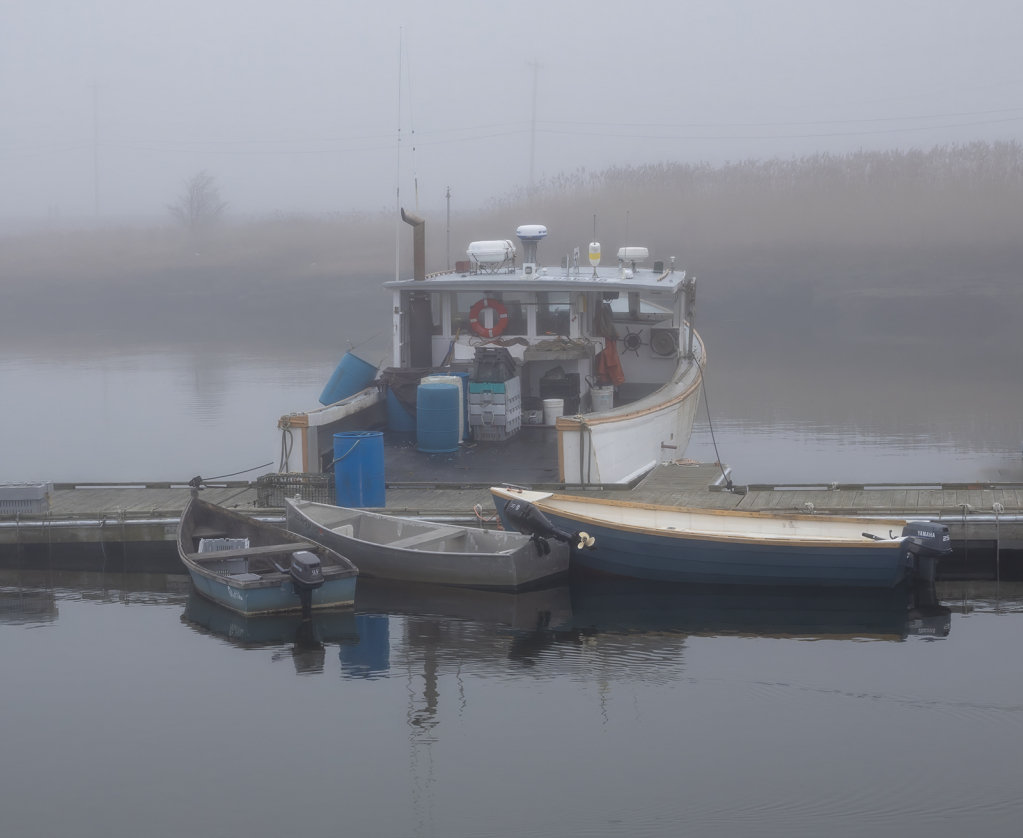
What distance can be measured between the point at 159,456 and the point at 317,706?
48.8 feet

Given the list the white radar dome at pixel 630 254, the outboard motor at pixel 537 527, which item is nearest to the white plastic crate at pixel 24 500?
the outboard motor at pixel 537 527

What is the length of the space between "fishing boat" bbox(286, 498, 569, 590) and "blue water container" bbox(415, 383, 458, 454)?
2325 millimetres

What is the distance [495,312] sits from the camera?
14305 mm

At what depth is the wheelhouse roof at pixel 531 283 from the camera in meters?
13.7

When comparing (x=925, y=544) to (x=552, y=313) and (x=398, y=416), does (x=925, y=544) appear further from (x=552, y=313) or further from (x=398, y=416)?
(x=398, y=416)

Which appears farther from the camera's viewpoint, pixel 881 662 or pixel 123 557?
pixel 123 557

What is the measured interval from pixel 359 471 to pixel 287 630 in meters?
2.12

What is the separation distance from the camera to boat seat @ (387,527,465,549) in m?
10.1

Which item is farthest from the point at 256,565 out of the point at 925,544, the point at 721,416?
the point at 721,416

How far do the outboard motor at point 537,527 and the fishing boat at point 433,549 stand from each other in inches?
1.1

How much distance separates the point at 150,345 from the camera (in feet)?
165

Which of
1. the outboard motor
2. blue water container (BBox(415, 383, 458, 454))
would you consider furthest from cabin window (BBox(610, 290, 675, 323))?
the outboard motor

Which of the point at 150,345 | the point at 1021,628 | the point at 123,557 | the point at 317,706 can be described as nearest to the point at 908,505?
the point at 1021,628

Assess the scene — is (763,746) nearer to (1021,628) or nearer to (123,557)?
(1021,628)
